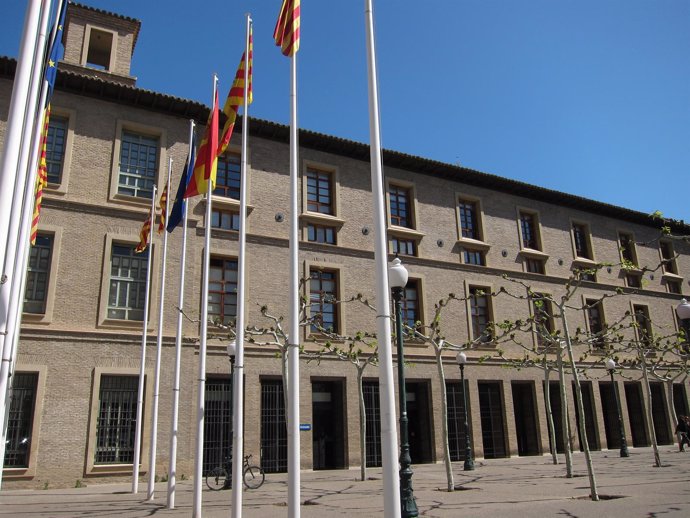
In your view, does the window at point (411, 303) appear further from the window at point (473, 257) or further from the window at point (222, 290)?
the window at point (222, 290)

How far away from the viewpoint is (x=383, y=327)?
24.1 feet

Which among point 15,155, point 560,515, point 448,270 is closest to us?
point 15,155

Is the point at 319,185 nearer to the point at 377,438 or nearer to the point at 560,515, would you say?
the point at 377,438

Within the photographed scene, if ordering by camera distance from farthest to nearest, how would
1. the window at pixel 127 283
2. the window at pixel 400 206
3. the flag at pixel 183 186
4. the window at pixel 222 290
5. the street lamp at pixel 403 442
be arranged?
the window at pixel 400 206, the window at pixel 222 290, the window at pixel 127 283, the flag at pixel 183 186, the street lamp at pixel 403 442

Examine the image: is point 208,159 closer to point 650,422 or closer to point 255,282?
point 255,282

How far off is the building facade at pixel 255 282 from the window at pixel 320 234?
0.06 meters

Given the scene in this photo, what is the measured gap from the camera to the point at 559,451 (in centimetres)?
2995

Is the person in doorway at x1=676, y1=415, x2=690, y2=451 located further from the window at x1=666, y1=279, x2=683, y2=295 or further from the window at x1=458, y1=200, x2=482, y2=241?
the window at x1=458, y1=200, x2=482, y2=241

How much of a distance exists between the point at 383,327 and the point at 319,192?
19809mm

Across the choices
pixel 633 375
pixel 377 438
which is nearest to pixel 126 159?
pixel 377 438

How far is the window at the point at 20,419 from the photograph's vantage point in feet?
58.9

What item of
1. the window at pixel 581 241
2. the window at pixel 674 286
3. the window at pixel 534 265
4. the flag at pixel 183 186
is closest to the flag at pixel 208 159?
the flag at pixel 183 186

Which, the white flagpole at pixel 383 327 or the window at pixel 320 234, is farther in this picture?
the window at pixel 320 234

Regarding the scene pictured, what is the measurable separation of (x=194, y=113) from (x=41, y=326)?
10.2m
